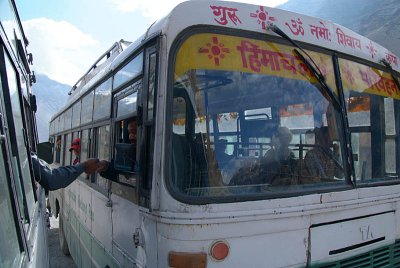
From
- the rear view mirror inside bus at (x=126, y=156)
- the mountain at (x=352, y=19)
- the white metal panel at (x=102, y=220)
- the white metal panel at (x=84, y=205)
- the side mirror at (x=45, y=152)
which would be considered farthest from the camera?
the mountain at (x=352, y=19)

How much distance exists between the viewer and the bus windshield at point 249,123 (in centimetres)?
221

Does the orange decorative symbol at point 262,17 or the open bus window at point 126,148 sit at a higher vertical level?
the orange decorative symbol at point 262,17

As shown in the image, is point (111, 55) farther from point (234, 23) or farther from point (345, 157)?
point (345, 157)

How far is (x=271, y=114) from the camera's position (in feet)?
8.48

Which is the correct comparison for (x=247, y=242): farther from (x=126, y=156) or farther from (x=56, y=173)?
(x=56, y=173)

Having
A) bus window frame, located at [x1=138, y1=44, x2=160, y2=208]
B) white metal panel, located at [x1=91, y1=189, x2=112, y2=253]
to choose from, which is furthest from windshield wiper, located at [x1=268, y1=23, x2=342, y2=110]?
white metal panel, located at [x1=91, y1=189, x2=112, y2=253]

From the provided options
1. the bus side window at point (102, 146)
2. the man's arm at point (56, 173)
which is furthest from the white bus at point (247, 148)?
the man's arm at point (56, 173)

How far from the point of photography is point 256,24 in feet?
7.97

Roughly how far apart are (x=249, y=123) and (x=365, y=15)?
35241 mm

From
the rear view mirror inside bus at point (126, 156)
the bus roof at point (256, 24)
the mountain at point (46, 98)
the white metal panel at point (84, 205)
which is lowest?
the white metal panel at point (84, 205)

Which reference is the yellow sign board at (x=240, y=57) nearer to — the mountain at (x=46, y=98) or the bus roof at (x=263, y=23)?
the bus roof at (x=263, y=23)

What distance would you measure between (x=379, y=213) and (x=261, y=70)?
1458 mm

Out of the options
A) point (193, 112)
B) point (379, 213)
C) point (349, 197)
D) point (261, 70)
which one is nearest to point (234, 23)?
point (261, 70)

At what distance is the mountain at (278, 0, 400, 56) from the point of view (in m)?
25.6
